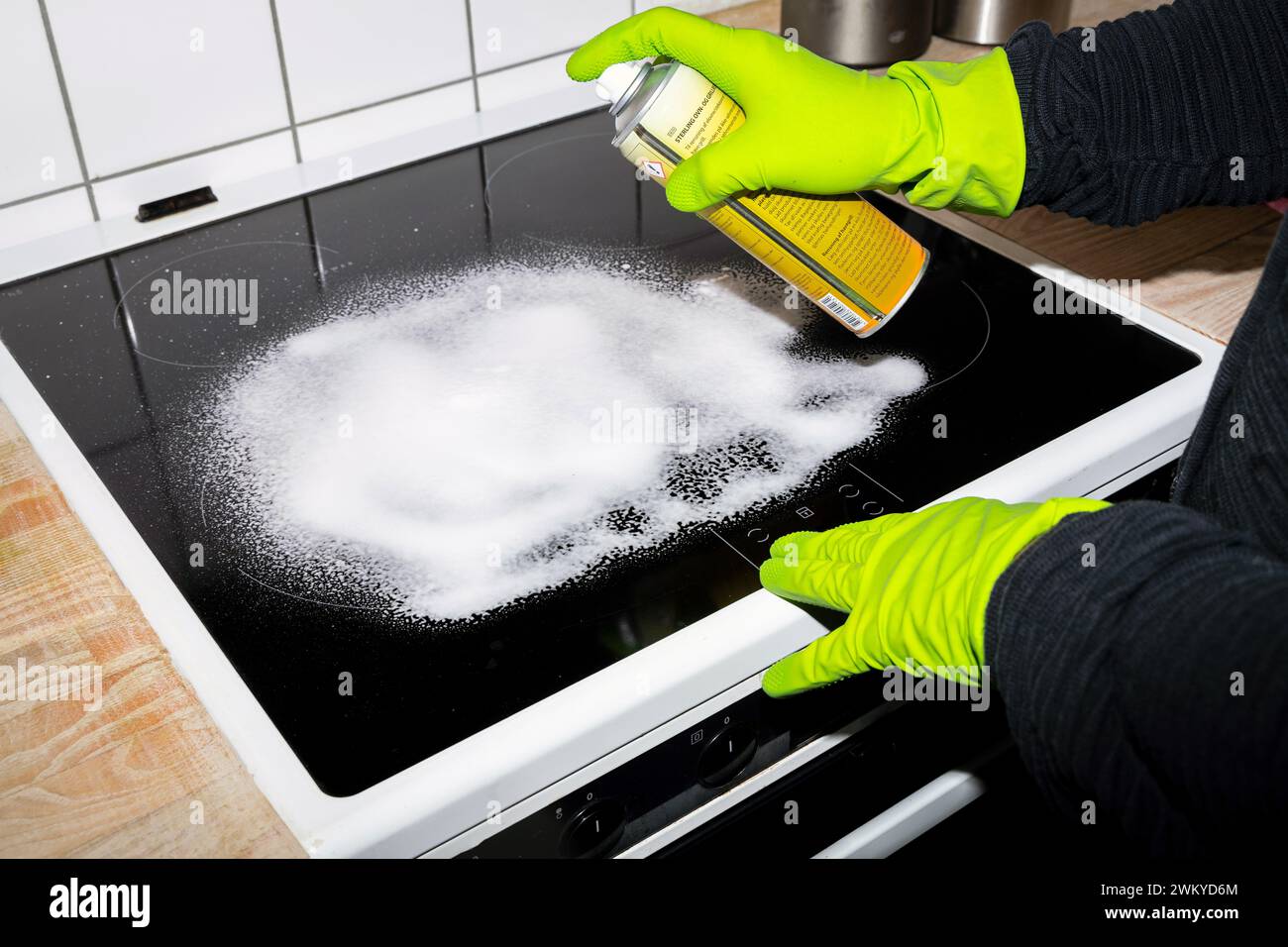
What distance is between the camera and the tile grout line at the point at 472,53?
45.8 inches

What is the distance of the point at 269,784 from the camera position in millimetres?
587

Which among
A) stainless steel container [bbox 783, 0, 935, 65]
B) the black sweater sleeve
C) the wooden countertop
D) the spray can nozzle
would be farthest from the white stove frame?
stainless steel container [bbox 783, 0, 935, 65]

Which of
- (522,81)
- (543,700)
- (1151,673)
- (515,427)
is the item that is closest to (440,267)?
(515,427)

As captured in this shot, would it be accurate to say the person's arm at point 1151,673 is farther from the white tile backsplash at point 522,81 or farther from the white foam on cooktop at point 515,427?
the white tile backsplash at point 522,81

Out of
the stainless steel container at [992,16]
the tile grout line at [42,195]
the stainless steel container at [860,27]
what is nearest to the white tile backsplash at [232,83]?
the tile grout line at [42,195]

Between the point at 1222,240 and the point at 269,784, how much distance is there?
2.99 feet

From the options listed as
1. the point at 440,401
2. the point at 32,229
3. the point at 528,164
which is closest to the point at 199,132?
the point at 32,229

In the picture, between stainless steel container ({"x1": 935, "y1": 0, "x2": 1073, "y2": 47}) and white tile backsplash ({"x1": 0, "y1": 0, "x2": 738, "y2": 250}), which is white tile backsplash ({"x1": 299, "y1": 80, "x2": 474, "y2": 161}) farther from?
stainless steel container ({"x1": 935, "y1": 0, "x2": 1073, "y2": 47})

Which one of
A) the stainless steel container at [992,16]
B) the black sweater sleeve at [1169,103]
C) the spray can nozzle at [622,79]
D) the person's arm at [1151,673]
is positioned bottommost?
the person's arm at [1151,673]

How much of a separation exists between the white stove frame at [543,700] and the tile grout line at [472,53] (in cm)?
55

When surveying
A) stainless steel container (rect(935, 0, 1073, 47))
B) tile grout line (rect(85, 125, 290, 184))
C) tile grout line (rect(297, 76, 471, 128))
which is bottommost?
tile grout line (rect(85, 125, 290, 184))

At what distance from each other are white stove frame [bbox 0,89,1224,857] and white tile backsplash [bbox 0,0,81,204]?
189 millimetres

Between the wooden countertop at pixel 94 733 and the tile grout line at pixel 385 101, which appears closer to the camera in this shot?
the wooden countertop at pixel 94 733

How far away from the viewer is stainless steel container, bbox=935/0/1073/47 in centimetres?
128
